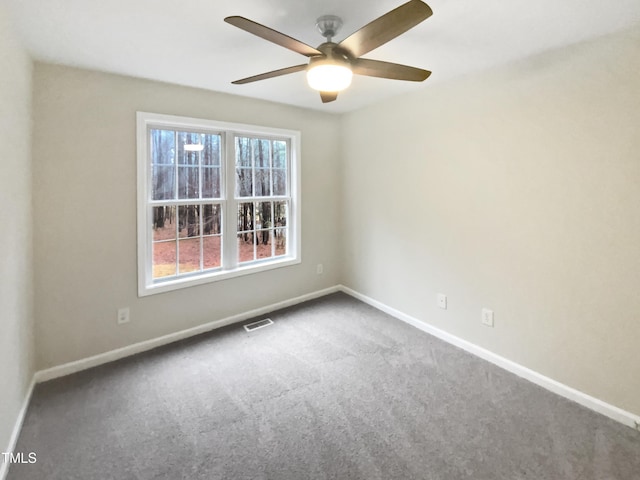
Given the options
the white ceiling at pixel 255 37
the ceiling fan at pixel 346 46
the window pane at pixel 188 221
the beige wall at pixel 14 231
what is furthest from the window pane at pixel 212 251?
the ceiling fan at pixel 346 46

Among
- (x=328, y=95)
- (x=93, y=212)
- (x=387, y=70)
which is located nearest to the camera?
(x=387, y=70)

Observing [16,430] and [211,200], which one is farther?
[211,200]

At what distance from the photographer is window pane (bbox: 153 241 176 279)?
2.96 metres

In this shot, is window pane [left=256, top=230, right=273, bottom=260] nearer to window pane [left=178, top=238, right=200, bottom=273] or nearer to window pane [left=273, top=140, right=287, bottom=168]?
window pane [left=178, top=238, right=200, bottom=273]

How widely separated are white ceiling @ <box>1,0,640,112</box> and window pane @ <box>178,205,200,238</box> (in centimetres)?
118

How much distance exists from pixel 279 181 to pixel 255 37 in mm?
1916

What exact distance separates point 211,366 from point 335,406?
1.11 m

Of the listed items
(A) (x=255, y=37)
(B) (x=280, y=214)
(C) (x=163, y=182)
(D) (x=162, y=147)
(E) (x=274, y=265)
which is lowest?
(E) (x=274, y=265)

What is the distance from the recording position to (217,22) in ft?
5.90

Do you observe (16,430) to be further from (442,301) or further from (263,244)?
(442,301)

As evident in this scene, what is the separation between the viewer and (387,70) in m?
1.85

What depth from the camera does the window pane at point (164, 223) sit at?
2938 millimetres

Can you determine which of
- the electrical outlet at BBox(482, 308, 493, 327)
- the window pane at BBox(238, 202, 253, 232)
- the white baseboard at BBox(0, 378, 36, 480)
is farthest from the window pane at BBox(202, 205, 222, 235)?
the electrical outlet at BBox(482, 308, 493, 327)

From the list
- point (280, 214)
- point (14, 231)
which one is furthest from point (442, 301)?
point (14, 231)
